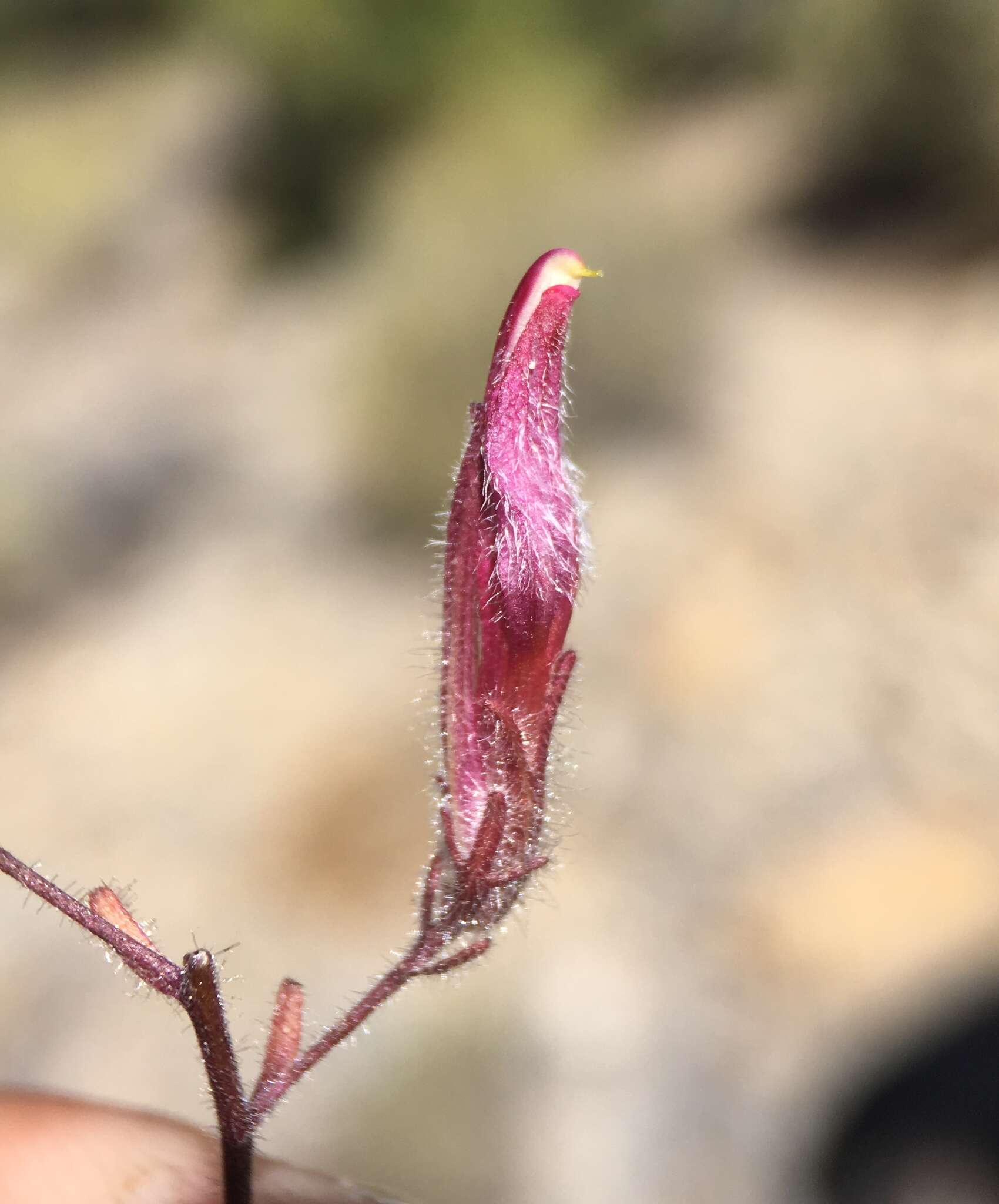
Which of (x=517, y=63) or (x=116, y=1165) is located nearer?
(x=116, y=1165)

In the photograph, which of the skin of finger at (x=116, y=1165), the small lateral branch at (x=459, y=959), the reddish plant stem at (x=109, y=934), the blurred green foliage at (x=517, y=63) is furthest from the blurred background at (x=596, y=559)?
the skin of finger at (x=116, y=1165)

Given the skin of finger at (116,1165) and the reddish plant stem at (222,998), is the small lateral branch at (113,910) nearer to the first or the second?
the reddish plant stem at (222,998)

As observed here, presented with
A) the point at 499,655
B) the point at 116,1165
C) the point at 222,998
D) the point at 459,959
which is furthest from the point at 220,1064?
the point at 116,1165

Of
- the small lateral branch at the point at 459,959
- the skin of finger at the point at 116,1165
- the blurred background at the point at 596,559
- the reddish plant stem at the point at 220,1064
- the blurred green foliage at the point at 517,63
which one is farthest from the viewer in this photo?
the blurred green foliage at the point at 517,63

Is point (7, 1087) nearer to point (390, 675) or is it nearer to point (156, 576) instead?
point (390, 675)

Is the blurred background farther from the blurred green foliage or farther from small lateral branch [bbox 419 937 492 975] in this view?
small lateral branch [bbox 419 937 492 975]

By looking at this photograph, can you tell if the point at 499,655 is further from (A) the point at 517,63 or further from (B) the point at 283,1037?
(A) the point at 517,63

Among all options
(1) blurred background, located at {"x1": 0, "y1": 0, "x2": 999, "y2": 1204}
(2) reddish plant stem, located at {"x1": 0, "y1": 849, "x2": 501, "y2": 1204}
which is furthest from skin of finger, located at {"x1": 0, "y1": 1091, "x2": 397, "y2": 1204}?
(1) blurred background, located at {"x1": 0, "y1": 0, "x2": 999, "y2": 1204}
